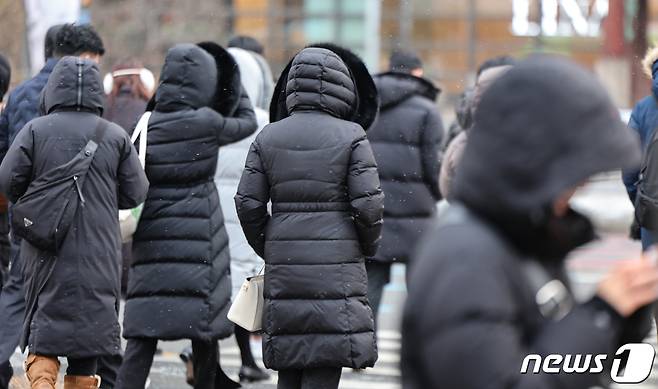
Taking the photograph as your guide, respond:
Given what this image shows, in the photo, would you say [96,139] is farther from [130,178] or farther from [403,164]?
[403,164]

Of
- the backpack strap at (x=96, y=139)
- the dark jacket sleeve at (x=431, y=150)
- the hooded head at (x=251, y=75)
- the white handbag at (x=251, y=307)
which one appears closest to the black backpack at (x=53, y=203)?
the backpack strap at (x=96, y=139)

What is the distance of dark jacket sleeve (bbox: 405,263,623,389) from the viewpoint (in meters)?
2.44

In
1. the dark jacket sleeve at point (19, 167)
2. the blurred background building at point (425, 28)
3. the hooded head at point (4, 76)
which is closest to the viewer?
the dark jacket sleeve at point (19, 167)

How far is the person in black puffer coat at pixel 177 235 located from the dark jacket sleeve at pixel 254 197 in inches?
42.1

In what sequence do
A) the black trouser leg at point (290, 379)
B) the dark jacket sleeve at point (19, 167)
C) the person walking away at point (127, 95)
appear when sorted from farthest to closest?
the person walking away at point (127, 95)
the dark jacket sleeve at point (19, 167)
the black trouser leg at point (290, 379)

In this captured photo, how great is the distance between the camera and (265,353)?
5.82 m

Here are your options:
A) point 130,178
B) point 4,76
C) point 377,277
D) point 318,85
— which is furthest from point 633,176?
point 4,76

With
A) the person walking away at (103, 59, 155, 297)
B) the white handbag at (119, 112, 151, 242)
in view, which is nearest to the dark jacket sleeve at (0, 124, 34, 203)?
the white handbag at (119, 112, 151, 242)

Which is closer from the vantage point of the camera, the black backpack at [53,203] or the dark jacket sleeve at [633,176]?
the black backpack at [53,203]

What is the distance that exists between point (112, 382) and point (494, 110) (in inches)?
200

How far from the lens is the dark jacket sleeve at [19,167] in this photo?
6.21m

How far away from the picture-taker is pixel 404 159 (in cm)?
871

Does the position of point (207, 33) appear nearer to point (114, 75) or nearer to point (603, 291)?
point (114, 75)

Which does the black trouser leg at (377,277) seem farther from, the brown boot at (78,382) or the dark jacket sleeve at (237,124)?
the brown boot at (78,382)
